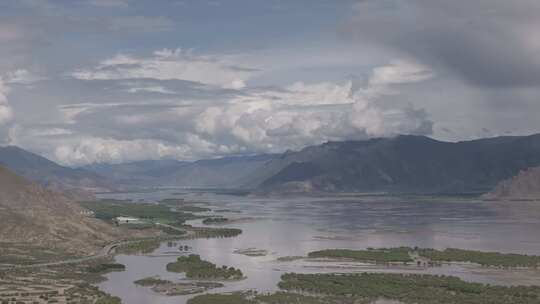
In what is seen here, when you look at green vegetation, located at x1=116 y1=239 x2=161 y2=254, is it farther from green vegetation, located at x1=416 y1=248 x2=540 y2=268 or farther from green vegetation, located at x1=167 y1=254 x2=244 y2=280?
green vegetation, located at x1=416 y1=248 x2=540 y2=268

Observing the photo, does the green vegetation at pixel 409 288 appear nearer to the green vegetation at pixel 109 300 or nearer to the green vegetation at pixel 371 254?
the green vegetation at pixel 371 254

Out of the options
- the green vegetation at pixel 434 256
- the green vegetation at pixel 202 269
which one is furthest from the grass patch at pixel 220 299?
the green vegetation at pixel 434 256

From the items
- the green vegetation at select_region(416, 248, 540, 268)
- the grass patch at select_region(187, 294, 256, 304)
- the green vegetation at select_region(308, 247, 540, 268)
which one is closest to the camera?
the grass patch at select_region(187, 294, 256, 304)

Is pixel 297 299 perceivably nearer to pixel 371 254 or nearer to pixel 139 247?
pixel 371 254

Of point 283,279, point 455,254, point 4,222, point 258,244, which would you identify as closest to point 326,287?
point 283,279

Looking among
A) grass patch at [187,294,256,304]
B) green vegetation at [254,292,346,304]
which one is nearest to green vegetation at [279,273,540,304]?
green vegetation at [254,292,346,304]

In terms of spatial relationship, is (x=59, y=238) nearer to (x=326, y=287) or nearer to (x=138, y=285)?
(x=138, y=285)
